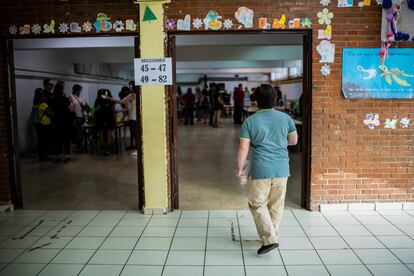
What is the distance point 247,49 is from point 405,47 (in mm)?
7742

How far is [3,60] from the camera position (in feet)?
15.7

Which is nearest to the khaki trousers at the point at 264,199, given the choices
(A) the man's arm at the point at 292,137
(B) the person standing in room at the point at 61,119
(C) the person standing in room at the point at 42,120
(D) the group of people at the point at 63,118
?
(A) the man's arm at the point at 292,137

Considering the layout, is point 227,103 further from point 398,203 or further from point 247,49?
point 398,203

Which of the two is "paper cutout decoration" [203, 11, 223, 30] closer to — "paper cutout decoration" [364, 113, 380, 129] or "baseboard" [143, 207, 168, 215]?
"paper cutout decoration" [364, 113, 380, 129]

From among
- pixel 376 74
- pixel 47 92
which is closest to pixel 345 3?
pixel 376 74

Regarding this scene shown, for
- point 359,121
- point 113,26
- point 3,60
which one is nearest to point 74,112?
point 3,60

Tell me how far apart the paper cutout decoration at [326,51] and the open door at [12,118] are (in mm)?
3705

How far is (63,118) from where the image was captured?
26.3 ft

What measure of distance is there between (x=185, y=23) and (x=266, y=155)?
6.54ft

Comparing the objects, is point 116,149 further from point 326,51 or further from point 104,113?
point 326,51

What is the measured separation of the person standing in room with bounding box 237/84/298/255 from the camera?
11.1 ft

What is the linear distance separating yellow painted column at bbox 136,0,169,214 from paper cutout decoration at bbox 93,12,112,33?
1.31ft

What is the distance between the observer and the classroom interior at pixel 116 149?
17.9 feet

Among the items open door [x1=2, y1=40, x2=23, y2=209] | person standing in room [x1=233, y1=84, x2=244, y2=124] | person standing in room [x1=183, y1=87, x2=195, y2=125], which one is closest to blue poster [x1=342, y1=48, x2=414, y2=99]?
open door [x1=2, y1=40, x2=23, y2=209]
